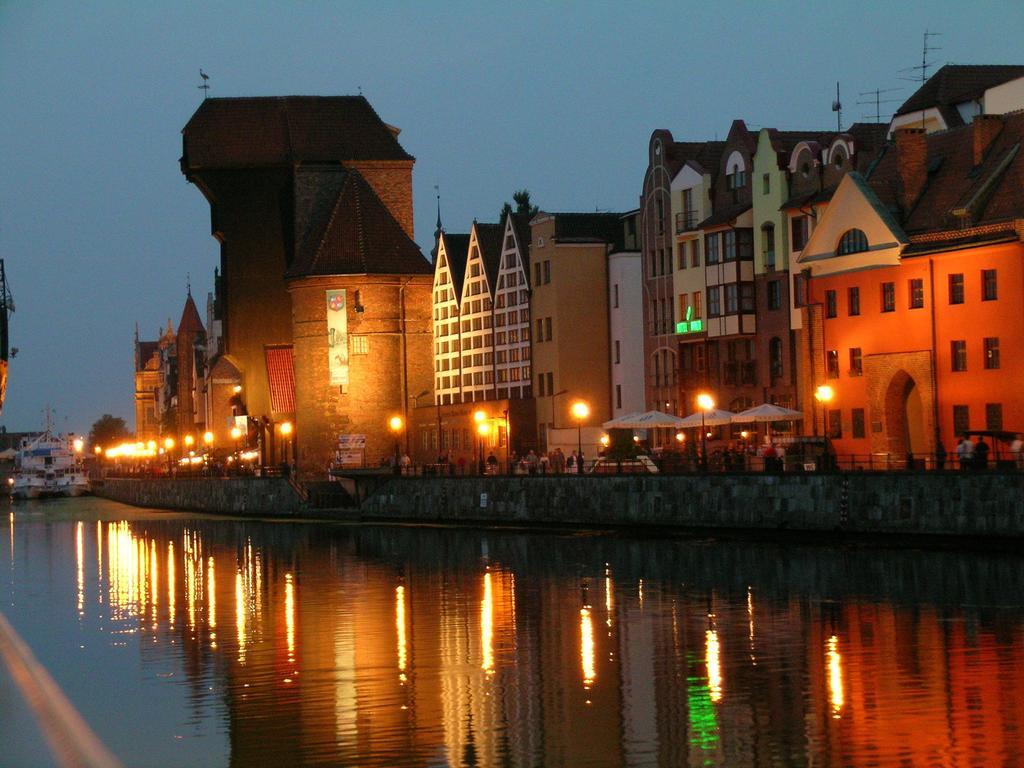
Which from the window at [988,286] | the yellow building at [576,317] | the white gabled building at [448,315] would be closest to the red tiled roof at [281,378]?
the white gabled building at [448,315]

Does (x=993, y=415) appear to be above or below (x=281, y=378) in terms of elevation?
below

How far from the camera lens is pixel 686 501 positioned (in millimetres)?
55750

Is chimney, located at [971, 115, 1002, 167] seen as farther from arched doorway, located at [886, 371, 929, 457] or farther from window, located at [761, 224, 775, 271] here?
window, located at [761, 224, 775, 271]

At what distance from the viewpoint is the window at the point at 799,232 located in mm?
70562

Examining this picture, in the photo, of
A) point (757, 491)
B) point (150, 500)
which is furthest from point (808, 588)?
point (150, 500)

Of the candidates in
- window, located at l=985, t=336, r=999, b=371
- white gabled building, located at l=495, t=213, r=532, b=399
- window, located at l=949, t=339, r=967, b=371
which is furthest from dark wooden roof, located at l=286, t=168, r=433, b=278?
window, located at l=985, t=336, r=999, b=371

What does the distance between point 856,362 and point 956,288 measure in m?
5.99

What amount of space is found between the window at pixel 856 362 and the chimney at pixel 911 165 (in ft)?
16.2

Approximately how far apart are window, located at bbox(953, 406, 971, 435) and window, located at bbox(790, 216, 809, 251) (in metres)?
14.4

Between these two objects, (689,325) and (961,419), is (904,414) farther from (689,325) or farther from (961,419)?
(689,325)

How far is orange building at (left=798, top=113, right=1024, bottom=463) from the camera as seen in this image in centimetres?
5606

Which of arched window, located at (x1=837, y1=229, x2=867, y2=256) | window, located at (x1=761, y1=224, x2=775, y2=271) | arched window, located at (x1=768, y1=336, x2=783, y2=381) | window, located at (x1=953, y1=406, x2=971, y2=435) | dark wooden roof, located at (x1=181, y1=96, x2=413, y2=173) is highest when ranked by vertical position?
dark wooden roof, located at (x1=181, y1=96, x2=413, y2=173)

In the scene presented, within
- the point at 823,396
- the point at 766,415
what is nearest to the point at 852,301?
the point at 823,396

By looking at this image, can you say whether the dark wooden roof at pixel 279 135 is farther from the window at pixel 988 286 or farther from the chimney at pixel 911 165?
the window at pixel 988 286
